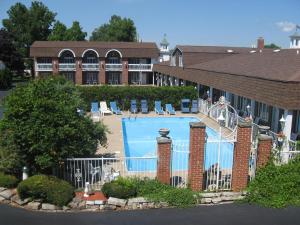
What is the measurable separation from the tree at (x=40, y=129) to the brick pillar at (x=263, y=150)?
18.3 ft

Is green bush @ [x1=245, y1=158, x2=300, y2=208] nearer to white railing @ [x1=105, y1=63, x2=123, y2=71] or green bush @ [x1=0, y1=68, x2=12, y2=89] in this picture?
green bush @ [x1=0, y1=68, x2=12, y2=89]

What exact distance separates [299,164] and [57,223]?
7.72 meters

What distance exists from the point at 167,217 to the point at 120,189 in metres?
1.59

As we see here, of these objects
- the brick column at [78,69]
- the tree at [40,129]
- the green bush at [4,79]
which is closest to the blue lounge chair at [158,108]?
the tree at [40,129]

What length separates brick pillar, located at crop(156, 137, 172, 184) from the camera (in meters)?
10.1

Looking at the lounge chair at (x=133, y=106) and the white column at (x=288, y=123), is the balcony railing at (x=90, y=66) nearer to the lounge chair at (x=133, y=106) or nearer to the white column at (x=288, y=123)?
the lounge chair at (x=133, y=106)

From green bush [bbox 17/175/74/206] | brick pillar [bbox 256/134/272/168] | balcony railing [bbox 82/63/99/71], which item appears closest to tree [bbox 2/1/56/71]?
balcony railing [bbox 82/63/99/71]

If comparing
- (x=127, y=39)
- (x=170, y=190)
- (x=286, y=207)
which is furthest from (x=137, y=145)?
(x=127, y=39)

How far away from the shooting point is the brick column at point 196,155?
1012 centimetres

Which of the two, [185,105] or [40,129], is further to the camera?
[185,105]

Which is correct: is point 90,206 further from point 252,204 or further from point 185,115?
point 185,115

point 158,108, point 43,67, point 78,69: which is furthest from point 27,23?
point 158,108

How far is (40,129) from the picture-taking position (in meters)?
9.97

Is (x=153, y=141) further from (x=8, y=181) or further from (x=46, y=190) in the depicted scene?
(x=46, y=190)
